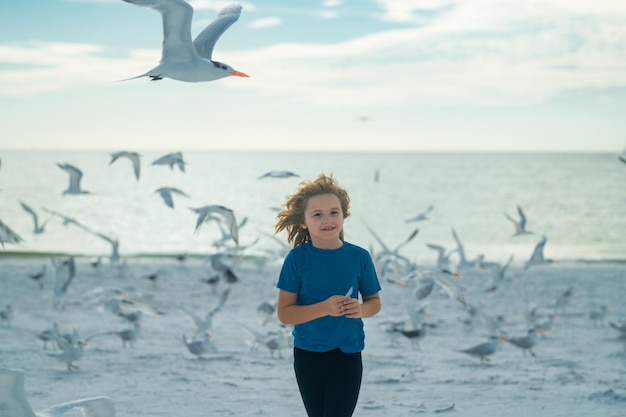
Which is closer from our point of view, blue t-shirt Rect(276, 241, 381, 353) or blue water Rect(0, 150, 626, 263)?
blue t-shirt Rect(276, 241, 381, 353)

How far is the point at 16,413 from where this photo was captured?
3.40m

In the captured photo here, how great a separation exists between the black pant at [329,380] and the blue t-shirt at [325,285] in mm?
39

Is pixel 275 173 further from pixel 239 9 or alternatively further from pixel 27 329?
pixel 27 329

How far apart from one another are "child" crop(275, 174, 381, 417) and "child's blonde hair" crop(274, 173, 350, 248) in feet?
0.17

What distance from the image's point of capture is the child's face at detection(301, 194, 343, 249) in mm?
3385

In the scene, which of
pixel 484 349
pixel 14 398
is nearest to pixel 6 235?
pixel 14 398

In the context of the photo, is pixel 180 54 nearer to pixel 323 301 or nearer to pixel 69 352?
pixel 323 301

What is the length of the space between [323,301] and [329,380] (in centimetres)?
37

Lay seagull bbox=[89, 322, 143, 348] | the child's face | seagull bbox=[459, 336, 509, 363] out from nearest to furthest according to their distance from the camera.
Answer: the child's face < seagull bbox=[459, 336, 509, 363] < seagull bbox=[89, 322, 143, 348]

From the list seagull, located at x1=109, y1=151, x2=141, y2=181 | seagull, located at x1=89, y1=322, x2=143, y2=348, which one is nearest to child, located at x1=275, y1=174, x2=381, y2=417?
seagull, located at x1=109, y1=151, x2=141, y2=181

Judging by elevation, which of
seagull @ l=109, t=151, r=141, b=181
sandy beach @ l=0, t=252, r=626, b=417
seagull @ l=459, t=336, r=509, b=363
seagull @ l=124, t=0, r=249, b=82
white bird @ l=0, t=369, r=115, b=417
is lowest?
sandy beach @ l=0, t=252, r=626, b=417

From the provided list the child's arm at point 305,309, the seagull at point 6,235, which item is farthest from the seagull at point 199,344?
the child's arm at point 305,309

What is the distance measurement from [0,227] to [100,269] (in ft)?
36.8

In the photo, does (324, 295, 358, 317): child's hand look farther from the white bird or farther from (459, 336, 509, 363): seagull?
(459, 336, 509, 363): seagull
